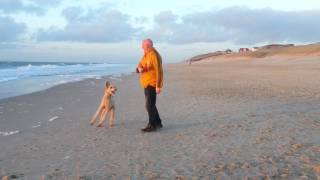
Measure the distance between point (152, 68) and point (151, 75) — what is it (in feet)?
0.43

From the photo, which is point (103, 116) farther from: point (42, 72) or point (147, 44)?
point (42, 72)

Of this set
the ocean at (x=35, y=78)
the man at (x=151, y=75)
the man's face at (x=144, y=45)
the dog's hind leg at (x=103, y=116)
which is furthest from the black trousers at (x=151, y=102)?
the ocean at (x=35, y=78)

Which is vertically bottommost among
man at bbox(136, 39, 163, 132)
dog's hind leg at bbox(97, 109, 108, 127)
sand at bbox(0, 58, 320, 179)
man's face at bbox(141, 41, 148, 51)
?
sand at bbox(0, 58, 320, 179)

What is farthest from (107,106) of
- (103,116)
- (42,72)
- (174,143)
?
(42,72)

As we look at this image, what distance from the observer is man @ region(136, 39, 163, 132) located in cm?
841

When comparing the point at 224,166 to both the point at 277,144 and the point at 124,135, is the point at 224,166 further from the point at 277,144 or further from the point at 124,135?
the point at 124,135

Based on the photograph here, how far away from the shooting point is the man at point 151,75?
8.41 metres

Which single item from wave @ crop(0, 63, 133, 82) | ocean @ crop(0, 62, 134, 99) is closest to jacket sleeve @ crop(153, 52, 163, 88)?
ocean @ crop(0, 62, 134, 99)

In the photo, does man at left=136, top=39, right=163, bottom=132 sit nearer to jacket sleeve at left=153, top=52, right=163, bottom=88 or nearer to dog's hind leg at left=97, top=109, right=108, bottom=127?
jacket sleeve at left=153, top=52, right=163, bottom=88

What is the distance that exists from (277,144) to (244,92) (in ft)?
28.2

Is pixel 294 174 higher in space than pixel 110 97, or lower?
lower

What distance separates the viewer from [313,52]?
49.3 metres

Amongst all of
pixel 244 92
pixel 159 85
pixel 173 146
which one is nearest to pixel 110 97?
pixel 159 85

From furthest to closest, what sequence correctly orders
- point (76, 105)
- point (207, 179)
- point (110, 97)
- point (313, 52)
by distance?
1. point (313, 52)
2. point (76, 105)
3. point (110, 97)
4. point (207, 179)
